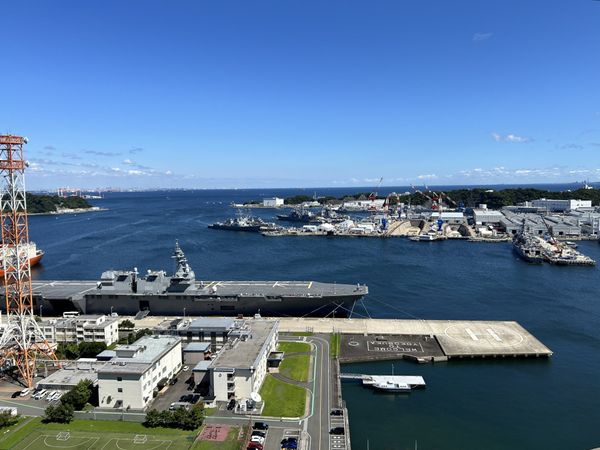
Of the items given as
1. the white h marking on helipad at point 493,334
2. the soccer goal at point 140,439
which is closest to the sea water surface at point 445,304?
the white h marking on helipad at point 493,334

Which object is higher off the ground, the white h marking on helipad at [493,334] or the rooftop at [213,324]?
the rooftop at [213,324]

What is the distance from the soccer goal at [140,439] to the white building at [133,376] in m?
2.66

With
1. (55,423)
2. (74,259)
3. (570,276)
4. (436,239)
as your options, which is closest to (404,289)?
(570,276)

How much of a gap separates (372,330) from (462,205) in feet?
404

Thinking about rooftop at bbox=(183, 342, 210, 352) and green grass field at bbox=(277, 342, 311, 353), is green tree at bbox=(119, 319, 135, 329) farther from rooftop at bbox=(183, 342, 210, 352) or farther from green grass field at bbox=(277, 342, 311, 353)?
green grass field at bbox=(277, 342, 311, 353)

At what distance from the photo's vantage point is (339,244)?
8569 centimetres

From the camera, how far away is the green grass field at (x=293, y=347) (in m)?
29.8


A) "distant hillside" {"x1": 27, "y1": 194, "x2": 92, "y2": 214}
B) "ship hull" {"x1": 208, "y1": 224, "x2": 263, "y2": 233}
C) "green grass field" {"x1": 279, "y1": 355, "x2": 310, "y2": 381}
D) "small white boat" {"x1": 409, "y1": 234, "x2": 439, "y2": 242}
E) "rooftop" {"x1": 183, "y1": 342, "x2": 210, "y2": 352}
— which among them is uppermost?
"distant hillside" {"x1": 27, "y1": 194, "x2": 92, "y2": 214}

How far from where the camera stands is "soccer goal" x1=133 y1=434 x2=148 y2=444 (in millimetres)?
19516

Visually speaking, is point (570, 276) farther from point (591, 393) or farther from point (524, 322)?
point (591, 393)

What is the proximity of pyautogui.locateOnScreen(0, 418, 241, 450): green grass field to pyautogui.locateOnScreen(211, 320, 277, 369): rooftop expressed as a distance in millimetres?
3839

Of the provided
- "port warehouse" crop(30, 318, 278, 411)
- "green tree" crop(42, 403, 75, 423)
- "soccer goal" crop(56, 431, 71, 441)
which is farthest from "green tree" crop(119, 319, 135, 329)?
"soccer goal" crop(56, 431, 71, 441)

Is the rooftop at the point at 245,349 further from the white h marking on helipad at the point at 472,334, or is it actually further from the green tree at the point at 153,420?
the white h marking on helipad at the point at 472,334

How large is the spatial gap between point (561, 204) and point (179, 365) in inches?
4852
